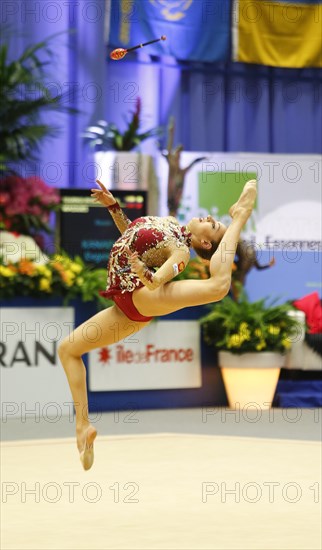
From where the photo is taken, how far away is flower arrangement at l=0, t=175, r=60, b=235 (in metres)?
8.73

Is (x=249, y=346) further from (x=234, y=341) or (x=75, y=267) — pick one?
(x=75, y=267)

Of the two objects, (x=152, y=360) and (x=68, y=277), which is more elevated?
(x=68, y=277)

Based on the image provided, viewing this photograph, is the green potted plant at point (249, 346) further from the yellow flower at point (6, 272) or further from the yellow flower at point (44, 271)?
the yellow flower at point (6, 272)

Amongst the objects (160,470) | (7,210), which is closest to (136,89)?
(7,210)

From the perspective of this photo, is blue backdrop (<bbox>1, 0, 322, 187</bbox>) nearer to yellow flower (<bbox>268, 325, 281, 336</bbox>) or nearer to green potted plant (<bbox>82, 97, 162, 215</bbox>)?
green potted plant (<bbox>82, 97, 162, 215</bbox>)

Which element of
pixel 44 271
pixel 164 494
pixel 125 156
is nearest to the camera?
pixel 164 494

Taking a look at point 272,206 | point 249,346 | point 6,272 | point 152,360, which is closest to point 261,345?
point 249,346

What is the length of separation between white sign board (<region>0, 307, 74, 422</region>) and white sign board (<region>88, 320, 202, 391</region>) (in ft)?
1.16

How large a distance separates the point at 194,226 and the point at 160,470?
6.60 feet

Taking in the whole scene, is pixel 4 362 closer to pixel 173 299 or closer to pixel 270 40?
pixel 173 299

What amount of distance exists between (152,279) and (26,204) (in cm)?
536

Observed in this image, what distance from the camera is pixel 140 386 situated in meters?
7.70

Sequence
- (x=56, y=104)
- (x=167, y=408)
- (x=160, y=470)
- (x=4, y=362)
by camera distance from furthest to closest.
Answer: (x=56, y=104) → (x=167, y=408) → (x=4, y=362) → (x=160, y=470)

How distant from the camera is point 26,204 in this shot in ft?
Result: 29.0
